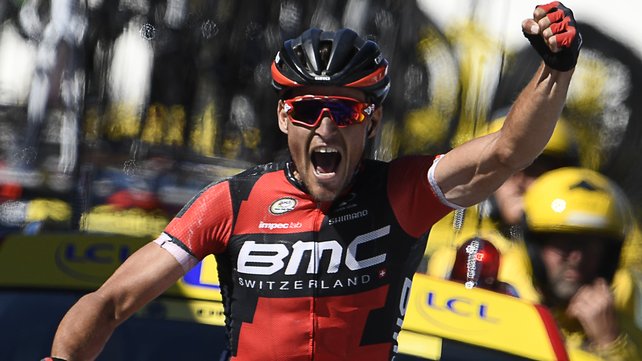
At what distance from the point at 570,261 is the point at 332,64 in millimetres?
1939

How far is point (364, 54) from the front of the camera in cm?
251

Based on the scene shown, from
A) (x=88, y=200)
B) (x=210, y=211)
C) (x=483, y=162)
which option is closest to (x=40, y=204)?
(x=88, y=200)

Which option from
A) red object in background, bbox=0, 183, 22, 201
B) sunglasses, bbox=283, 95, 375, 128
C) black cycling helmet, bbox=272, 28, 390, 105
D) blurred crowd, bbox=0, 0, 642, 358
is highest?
black cycling helmet, bbox=272, 28, 390, 105

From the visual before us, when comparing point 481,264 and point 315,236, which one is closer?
point 315,236

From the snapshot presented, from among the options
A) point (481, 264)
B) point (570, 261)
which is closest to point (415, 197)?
point (481, 264)

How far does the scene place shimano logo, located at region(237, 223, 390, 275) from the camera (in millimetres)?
2447

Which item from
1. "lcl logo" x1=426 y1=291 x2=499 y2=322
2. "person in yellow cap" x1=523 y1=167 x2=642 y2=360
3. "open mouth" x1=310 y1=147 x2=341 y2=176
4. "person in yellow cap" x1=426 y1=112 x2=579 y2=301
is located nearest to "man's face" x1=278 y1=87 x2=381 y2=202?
"open mouth" x1=310 y1=147 x2=341 y2=176

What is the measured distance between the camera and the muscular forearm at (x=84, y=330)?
7.65 ft

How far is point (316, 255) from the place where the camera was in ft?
8.04

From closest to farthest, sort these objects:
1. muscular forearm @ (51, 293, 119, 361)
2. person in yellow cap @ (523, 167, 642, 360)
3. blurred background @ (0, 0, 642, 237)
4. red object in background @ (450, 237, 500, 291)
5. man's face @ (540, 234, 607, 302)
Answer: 1. muscular forearm @ (51, 293, 119, 361)
2. red object in background @ (450, 237, 500, 291)
3. person in yellow cap @ (523, 167, 642, 360)
4. man's face @ (540, 234, 607, 302)
5. blurred background @ (0, 0, 642, 237)

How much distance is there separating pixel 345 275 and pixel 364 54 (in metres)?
0.52

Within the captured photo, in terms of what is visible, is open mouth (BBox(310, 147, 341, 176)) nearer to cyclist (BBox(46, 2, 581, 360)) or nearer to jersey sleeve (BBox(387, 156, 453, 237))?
cyclist (BBox(46, 2, 581, 360))

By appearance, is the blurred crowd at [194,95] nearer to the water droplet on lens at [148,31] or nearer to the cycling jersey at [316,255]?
the water droplet on lens at [148,31]

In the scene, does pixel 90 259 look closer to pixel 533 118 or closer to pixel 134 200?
pixel 533 118
